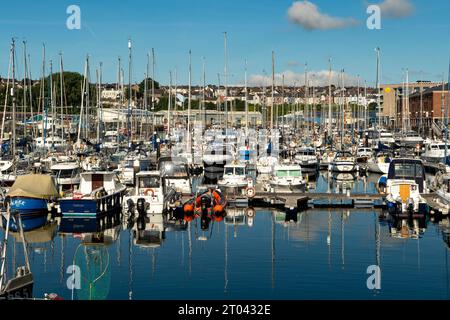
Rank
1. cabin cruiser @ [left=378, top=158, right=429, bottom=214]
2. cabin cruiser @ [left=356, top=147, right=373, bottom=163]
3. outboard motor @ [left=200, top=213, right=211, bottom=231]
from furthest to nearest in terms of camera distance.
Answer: cabin cruiser @ [left=356, top=147, right=373, bottom=163], cabin cruiser @ [left=378, top=158, right=429, bottom=214], outboard motor @ [left=200, top=213, right=211, bottom=231]

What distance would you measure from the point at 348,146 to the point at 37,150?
35.8 meters

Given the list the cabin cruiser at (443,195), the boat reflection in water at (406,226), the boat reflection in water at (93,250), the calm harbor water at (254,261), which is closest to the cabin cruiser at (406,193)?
the boat reflection in water at (406,226)

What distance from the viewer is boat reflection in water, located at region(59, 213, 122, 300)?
2538cm

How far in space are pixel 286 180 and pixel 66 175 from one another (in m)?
14.2

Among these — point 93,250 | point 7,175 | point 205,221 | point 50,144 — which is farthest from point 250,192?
point 50,144

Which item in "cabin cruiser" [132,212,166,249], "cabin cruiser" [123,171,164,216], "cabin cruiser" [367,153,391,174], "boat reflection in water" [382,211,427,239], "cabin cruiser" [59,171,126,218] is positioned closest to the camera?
"cabin cruiser" [132,212,166,249]

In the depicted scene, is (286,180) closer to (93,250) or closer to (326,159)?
(93,250)

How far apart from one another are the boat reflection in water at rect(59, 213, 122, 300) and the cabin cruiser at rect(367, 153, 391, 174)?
3002cm

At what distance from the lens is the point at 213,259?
30.8m

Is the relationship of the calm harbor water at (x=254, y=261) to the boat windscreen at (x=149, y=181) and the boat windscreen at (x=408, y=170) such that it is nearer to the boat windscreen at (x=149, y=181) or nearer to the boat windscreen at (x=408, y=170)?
the boat windscreen at (x=149, y=181)

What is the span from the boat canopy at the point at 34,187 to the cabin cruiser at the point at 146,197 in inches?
162

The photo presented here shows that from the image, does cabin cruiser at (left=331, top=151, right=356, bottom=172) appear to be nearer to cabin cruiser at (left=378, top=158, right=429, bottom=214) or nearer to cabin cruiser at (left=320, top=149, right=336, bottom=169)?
cabin cruiser at (left=320, top=149, right=336, bottom=169)

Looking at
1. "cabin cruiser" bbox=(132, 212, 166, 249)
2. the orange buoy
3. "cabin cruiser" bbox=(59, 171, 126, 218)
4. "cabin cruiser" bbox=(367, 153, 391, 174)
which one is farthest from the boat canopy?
"cabin cruiser" bbox=(367, 153, 391, 174)

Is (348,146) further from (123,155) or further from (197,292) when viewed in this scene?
(197,292)
